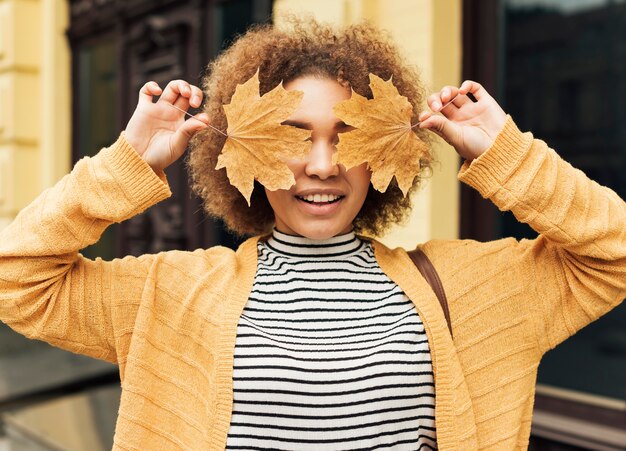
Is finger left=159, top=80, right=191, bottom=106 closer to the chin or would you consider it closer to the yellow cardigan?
→ the yellow cardigan

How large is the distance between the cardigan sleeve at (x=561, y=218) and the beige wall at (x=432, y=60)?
1.72 m

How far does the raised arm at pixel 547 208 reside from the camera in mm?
1586

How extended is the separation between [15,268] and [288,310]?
0.62 m

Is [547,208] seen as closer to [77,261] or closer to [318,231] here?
[318,231]

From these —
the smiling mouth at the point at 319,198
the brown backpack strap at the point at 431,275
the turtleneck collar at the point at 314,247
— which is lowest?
the brown backpack strap at the point at 431,275

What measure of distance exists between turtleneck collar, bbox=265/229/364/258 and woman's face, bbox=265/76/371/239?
5 cm

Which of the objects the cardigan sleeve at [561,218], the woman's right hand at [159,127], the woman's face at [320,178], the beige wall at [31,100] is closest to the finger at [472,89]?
the cardigan sleeve at [561,218]

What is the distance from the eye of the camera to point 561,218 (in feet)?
5.20

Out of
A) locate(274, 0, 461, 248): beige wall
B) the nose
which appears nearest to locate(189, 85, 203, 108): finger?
the nose

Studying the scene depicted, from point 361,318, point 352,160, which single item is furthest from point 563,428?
point 352,160

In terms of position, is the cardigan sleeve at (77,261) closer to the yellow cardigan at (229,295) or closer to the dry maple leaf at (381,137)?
the yellow cardigan at (229,295)

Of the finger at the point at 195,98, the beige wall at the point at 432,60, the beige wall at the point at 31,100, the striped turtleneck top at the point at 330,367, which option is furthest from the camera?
the beige wall at the point at 31,100

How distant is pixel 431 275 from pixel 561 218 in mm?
322

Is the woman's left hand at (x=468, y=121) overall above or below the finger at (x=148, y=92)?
below
